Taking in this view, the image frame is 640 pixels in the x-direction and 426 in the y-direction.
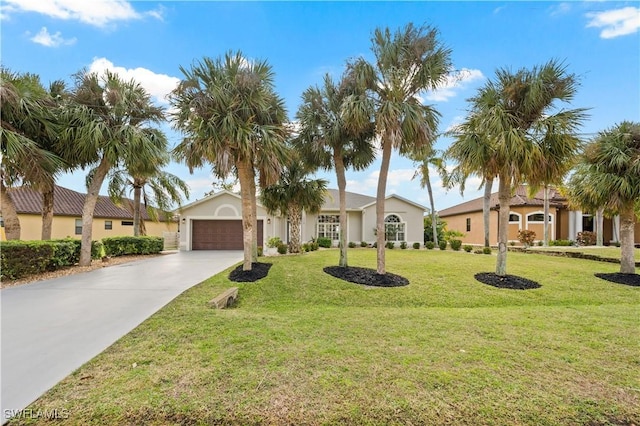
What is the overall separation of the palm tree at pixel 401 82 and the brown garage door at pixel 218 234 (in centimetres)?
1397

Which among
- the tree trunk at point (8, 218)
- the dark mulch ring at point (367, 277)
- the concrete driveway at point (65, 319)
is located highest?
the tree trunk at point (8, 218)

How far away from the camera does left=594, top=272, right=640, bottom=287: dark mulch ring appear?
371 inches

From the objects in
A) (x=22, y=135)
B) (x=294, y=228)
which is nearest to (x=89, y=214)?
(x=22, y=135)

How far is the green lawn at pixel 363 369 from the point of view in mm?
2721

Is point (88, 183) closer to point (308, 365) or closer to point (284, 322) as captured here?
point (284, 322)

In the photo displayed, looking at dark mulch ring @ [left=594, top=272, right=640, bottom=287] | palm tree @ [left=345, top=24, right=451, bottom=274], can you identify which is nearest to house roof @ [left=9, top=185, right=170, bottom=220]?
palm tree @ [left=345, top=24, right=451, bottom=274]

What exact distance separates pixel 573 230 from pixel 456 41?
68.6 ft

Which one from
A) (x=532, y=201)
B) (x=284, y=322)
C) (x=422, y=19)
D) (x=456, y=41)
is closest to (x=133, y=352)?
(x=284, y=322)

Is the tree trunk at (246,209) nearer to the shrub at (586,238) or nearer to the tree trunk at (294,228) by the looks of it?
the tree trunk at (294,228)

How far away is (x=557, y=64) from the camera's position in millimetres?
8789

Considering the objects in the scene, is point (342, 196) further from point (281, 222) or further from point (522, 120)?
point (281, 222)

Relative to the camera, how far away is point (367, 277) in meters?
9.16

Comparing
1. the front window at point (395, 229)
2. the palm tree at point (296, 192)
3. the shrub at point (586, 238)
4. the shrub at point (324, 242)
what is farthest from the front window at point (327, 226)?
the shrub at point (586, 238)

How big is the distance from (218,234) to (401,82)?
53.7 ft
